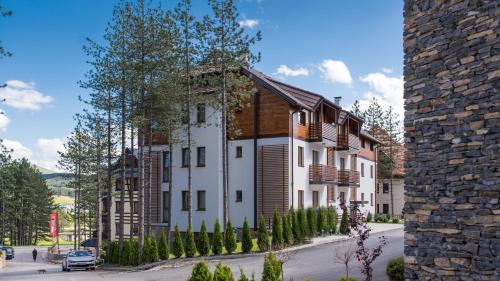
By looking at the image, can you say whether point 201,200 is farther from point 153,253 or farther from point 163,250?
point 153,253

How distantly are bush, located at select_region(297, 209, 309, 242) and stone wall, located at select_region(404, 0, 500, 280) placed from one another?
65.6ft

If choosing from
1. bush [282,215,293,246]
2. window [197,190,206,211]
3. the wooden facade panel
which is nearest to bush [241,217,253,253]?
bush [282,215,293,246]

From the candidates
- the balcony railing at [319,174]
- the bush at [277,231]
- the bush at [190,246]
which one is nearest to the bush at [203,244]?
the bush at [190,246]

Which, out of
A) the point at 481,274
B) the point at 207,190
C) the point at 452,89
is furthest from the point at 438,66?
the point at 207,190

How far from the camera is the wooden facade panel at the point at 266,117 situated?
32.2 meters

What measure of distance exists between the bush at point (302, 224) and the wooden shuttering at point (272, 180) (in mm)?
3219

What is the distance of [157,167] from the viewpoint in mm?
37656

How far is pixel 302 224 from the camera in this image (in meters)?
28.7

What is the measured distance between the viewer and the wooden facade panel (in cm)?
3216

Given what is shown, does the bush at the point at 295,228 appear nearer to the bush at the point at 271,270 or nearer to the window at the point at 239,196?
the window at the point at 239,196

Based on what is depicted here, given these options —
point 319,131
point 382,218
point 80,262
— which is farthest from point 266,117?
point 382,218

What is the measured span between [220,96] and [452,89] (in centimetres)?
2323

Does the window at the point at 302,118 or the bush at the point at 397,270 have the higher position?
the window at the point at 302,118

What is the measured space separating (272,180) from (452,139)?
81.9 ft
